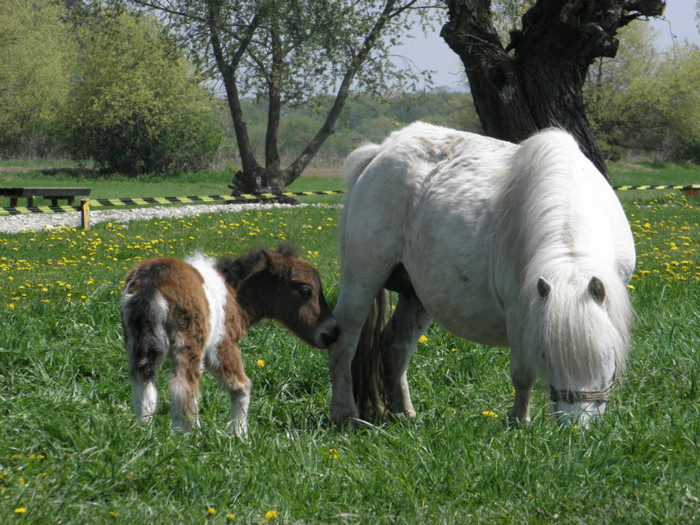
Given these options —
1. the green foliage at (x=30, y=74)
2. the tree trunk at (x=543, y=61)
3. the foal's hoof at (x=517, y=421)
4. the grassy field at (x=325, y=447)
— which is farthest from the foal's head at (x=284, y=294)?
the green foliage at (x=30, y=74)

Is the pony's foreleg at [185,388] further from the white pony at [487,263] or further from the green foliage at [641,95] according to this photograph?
the green foliage at [641,95]

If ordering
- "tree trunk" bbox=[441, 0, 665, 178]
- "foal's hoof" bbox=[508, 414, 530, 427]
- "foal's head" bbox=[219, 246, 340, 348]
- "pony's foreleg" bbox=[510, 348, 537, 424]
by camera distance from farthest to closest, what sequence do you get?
"tree trunk" bbox=[441, 0, 665, 178] → "foal's head" bbox=[219, 246, 340, 348] → "foal's hoof" bbox=[508, 414, 530, 427] → "pony's foreleg" bbox=[510, 348, 537, 424]

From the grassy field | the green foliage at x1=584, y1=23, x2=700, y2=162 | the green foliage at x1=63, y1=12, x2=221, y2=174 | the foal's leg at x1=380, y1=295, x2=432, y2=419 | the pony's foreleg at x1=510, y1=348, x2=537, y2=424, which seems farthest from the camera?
→ the green foliage at x1=584, y1=23, x2=700, y2=162

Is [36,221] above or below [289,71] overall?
below

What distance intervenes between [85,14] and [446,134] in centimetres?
1749

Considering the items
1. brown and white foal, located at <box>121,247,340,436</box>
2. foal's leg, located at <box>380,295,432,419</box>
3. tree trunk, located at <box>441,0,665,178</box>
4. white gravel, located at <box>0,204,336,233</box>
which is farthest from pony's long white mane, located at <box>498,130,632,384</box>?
white gravel, located at <box>0,204,336,233</box>

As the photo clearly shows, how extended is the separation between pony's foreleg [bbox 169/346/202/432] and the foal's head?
0.87m

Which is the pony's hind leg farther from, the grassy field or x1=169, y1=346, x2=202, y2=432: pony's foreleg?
x1=169, y1=346, x2=202, y2=432: pony's foreleg

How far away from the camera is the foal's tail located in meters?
5.14

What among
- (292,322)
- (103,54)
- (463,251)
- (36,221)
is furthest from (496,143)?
(103,54)

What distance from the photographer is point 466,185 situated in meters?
4.42

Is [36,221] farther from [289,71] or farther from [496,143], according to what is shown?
[496,143]

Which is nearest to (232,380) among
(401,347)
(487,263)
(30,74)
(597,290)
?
(401,347)

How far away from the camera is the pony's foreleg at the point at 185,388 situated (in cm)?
380
